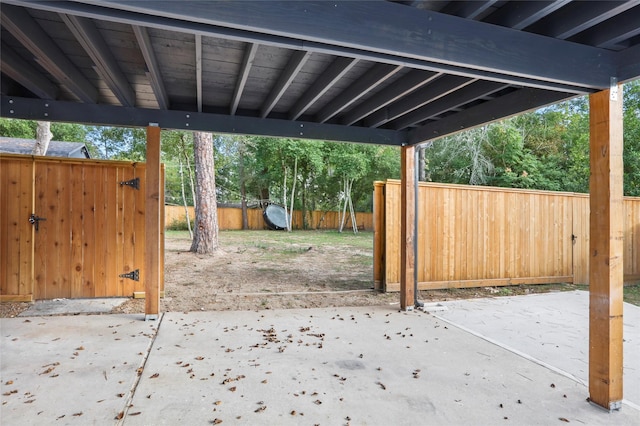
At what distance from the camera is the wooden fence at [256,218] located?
64.9ft

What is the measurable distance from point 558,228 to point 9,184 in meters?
8.41

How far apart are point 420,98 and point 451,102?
0.33 m

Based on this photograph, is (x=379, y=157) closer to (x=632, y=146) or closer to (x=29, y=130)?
(x=632, y=146)

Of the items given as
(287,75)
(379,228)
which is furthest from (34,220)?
(379,228)

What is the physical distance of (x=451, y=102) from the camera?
3502mm

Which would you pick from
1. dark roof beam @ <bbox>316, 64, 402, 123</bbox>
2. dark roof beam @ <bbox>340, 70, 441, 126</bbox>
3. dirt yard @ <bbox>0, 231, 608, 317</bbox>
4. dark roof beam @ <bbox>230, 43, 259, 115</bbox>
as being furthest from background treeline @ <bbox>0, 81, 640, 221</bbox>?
dark roof beam @ <bbox>230, 43, 259, 115</bbox>

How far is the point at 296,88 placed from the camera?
346 centimetres

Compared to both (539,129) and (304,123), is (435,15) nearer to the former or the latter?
(304,123)

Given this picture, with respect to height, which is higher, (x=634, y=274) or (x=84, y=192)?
(x=84, y=192)

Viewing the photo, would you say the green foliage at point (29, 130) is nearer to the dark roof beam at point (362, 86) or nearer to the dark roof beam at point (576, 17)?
the dark roof beam at point (362, 86)

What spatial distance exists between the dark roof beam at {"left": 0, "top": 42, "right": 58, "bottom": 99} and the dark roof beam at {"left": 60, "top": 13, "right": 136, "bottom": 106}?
584mm

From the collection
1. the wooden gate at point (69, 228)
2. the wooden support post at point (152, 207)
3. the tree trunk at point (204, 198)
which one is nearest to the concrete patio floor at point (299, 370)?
the wooden support post at point (152, 207)

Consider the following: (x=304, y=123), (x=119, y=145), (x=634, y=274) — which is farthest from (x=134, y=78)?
(x=119, y=145)

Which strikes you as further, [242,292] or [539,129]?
[539,129]
